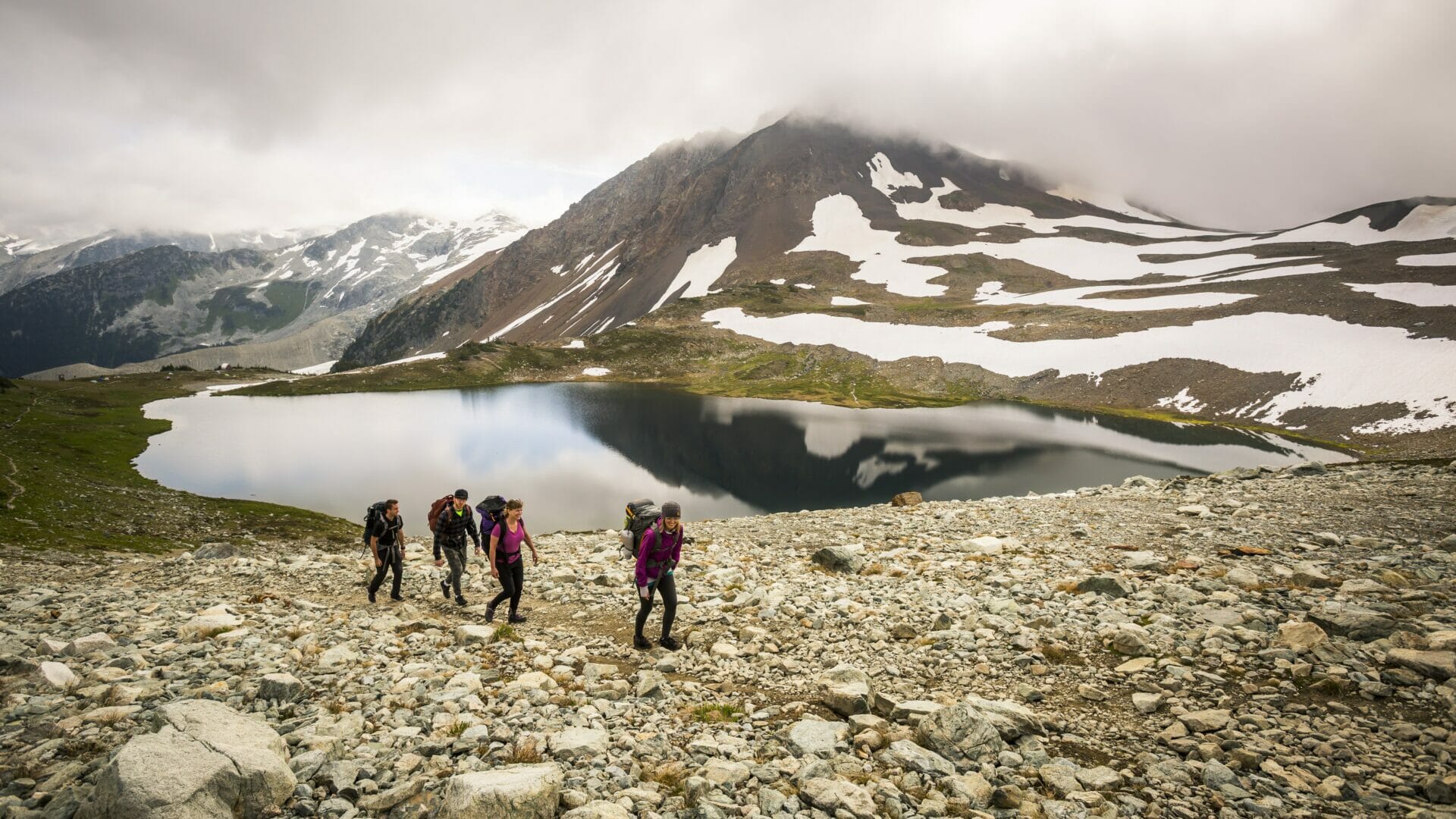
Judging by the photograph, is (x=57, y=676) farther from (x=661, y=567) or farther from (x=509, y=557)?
(x=661, y=567)

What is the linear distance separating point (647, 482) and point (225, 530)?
27446mm

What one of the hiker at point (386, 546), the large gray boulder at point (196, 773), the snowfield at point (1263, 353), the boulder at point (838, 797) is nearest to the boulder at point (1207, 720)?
the boulder at point (838, 797)

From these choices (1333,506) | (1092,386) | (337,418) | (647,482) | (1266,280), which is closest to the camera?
(1333,506)

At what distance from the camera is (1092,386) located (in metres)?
102

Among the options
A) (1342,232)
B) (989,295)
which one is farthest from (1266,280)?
(1342,232)

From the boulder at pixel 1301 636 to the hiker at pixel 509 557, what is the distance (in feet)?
46.4

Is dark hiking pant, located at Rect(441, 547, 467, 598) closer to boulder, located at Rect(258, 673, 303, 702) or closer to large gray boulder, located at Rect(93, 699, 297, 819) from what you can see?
boulder, located at Rect(258, 673, 303, 702)

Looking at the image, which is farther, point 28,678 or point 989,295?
point 989,295

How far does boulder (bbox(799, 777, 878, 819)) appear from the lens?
6715mm

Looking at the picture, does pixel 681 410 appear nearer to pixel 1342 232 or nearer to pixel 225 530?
pixel 225 530

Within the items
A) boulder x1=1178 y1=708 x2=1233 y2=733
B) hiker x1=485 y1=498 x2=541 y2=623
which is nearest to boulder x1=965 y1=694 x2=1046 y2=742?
boulder x1=1178 y1=708 x2=1233 y2=733

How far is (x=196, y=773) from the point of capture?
6180 millimetres

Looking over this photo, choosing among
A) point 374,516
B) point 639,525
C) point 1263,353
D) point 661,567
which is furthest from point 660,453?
point 1263,353

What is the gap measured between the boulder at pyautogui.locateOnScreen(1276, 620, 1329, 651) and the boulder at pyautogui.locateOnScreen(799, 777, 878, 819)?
810cm
